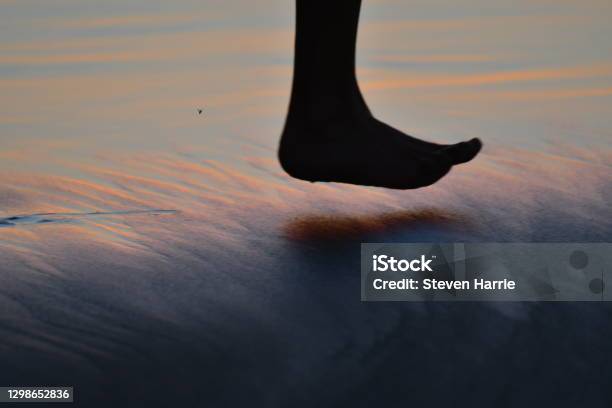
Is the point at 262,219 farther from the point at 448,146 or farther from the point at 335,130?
the point at 448,146

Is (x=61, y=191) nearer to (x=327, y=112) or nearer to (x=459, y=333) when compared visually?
(x=327, y=112)

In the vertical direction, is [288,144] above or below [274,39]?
below

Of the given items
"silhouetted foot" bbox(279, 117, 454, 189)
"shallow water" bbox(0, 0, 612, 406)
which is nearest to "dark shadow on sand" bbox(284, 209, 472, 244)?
"shallow water" bbox(0, 0, 612, 406)

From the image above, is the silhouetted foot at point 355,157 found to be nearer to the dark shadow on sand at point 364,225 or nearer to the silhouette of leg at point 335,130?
the silhouette of leg at point 335,130

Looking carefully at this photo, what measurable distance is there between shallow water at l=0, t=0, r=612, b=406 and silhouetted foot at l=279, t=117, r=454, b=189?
0.05 meters

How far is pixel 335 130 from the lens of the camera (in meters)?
2.41

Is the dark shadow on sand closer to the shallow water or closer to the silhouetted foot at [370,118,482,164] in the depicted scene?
the shallow water

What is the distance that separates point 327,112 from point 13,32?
8.72 feet

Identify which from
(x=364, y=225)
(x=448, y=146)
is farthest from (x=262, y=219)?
(x=448, y=146)

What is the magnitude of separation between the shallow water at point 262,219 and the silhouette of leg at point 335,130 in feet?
0.19

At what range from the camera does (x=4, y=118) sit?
3.23m

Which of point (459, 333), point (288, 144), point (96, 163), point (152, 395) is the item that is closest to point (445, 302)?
point (459, 333)

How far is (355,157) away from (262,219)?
0.28m

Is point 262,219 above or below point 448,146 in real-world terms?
below
